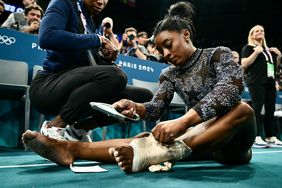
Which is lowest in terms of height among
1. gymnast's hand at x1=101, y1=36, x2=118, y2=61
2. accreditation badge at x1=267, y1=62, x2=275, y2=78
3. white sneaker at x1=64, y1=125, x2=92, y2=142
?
white sneaker at x1=64, y1=125, x2=92, y2=142

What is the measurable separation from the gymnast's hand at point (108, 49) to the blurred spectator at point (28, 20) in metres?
1.38

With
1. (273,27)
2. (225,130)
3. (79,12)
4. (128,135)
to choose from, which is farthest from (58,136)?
(273,27)

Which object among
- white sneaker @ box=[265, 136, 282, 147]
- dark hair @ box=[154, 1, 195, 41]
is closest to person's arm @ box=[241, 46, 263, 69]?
white sneaker @ box=[265, 136, 282, 147]

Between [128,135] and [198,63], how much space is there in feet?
6.52

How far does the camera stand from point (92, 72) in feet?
4.90

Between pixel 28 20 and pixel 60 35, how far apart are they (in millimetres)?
1668

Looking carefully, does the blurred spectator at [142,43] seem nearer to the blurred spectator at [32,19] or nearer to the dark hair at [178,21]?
the blurred spectator at [32,19]

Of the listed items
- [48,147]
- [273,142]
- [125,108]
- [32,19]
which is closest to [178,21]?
[125,108]

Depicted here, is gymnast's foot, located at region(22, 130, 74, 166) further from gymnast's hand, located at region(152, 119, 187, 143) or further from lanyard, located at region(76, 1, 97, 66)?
lanyard, located at region(76, 1, 97, 66)

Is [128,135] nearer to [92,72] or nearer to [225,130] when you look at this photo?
[92,72]

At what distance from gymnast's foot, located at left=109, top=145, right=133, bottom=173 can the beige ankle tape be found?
0.09 feet

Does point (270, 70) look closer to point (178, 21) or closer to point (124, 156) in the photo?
point (178, 21)

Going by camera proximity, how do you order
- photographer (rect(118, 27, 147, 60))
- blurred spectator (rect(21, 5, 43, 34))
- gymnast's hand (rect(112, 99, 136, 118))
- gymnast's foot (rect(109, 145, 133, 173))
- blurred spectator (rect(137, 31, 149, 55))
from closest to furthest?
gymnast's foot (rect(109, 145, 133, 173)) < gymnast's hand (rect(112, 99, 136, 118)) < blurred spectator (rect(21, 5, 43, 34)) < photographer (rect(118, 27, 147, 60)) < blurred spectator (rect(137, 31, 149, 55))

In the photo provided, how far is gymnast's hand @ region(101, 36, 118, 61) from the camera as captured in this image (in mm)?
1569
